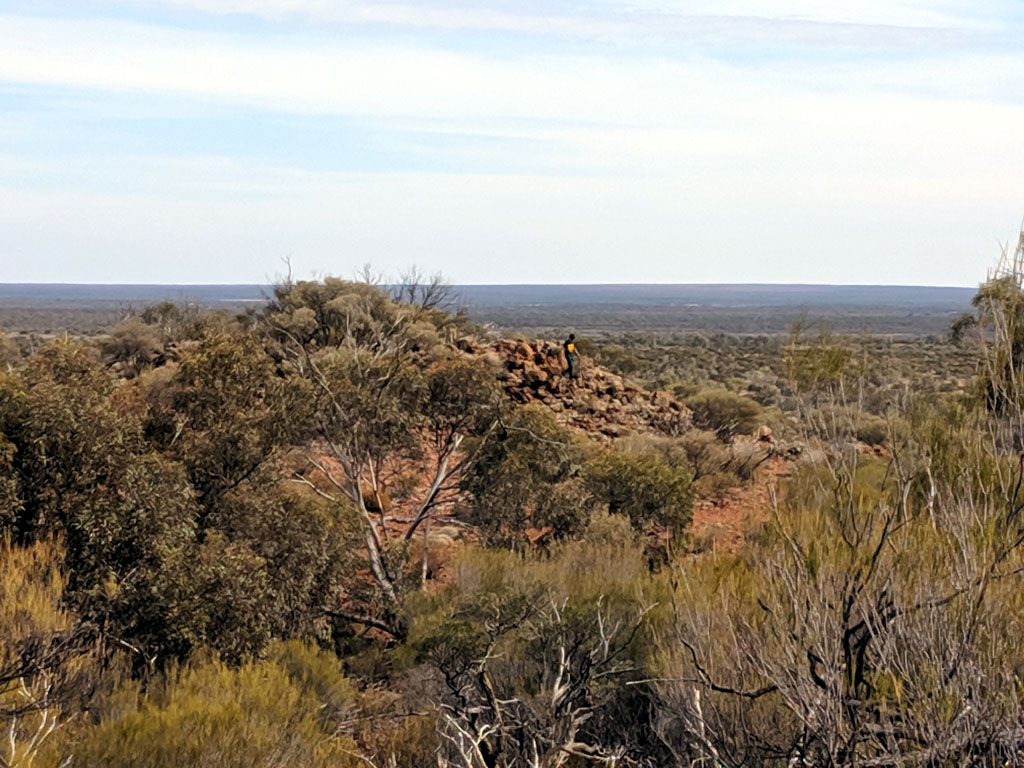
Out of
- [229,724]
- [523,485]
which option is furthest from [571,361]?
[229,724]

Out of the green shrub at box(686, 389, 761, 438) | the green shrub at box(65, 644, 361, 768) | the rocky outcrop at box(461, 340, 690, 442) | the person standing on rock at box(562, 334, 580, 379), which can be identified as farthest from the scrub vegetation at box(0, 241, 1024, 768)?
the green shrub at box(686, 389, 761, 438)

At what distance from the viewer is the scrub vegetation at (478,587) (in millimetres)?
6520

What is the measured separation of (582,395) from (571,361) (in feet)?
2.92

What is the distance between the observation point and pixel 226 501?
1146 centimetres

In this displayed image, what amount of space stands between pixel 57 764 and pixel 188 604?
2.26 m

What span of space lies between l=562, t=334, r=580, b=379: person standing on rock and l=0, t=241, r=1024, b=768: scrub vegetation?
9.79m

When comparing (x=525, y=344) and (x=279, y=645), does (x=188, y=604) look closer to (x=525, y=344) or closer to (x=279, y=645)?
(x=279, y=645)

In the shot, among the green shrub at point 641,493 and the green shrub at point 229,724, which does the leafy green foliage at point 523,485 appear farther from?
the green shrub at point 229,724

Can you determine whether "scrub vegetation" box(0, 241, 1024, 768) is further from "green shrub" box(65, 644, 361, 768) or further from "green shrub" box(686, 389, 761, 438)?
"green shrub" box(686, 389, 761, 438)

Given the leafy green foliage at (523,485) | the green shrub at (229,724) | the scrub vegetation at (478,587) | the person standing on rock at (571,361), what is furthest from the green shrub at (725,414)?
the green shrub at (229,724)

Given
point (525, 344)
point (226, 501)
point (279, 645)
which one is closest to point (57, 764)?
point (279, 645)

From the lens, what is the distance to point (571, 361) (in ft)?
87.8

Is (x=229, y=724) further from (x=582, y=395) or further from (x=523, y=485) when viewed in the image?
(x=582, y=395)

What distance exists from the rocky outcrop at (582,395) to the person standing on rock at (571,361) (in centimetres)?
15
